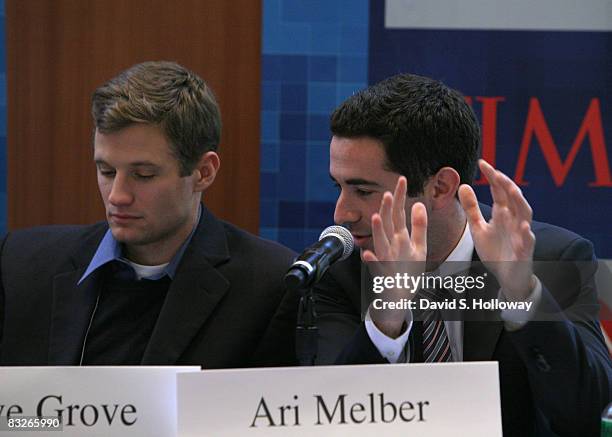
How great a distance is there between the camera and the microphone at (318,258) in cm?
138

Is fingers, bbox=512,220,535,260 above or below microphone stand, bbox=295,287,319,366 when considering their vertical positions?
above

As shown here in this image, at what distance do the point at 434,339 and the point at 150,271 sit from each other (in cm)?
67

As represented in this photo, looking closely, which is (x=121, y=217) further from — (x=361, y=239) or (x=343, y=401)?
(x=343, y=401)

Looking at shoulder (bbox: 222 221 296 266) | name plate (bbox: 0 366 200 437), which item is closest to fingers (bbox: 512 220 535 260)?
name plate (bbox: 0 366 200 437)

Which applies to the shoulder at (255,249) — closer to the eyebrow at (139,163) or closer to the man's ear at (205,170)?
the man's ear at (205,170)

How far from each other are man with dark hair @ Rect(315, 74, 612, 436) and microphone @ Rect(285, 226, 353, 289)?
0.19 ft

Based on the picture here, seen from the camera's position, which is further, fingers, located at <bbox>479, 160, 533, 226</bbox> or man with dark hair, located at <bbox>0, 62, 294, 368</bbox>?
man with dark hair, located at <bbox>0, 62, 294, 368</bbox>

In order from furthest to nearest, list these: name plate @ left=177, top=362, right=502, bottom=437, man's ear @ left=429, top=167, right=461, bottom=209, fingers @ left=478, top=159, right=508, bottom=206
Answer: man's ear @ left=429, top=167, right=461, bottom=209
fingers @ left=478, top=159, right=508, bottom=206
name plate @ left=177, top=362, right=502, bottom=437

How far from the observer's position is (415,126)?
2057mm

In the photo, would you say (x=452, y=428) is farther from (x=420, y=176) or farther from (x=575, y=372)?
(x=420, y=176)

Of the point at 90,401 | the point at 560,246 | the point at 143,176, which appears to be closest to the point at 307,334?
the point at 90,401

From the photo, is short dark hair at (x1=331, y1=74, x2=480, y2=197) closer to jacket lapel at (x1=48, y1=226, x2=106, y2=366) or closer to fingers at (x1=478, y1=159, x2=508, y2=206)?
fingers at (x1=478, y1=159, x2=508, y2=206)

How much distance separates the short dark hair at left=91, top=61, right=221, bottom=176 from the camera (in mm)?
1991

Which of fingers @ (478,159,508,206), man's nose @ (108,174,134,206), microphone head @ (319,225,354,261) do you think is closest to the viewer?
fingers @ (478,159,508,206)
